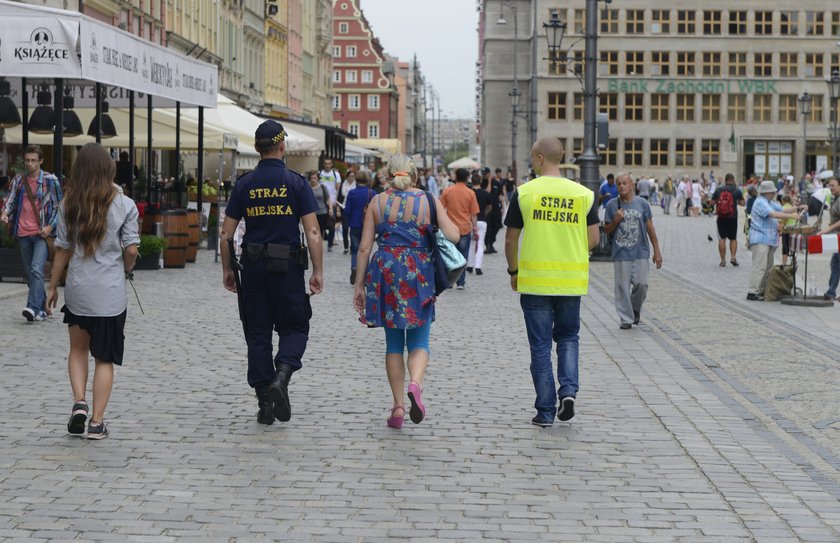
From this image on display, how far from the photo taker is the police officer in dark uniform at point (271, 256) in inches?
348

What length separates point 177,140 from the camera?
2567 centimetres

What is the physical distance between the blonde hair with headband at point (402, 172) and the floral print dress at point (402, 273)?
0.06 m

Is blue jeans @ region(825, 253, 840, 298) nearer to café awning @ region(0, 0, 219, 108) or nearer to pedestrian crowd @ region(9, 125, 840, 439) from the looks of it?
café awning @ region(0, 0, 219, 108)

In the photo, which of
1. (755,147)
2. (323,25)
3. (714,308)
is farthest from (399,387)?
(755,147)

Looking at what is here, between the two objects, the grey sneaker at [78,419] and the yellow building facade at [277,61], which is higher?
the yellow building facade at [277,61]

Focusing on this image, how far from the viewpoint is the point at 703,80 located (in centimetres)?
10956

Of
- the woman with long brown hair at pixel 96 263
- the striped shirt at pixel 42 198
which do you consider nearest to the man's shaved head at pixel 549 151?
the woman with long brown hair at pixel 96 263

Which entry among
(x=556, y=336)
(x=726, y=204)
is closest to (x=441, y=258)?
(x=556, y=336)

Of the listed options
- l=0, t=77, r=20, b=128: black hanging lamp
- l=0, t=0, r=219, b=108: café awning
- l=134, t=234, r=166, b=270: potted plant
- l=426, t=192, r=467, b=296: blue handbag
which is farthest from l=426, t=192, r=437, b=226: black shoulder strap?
l=134, t=234, r=166, b=270: potted plant

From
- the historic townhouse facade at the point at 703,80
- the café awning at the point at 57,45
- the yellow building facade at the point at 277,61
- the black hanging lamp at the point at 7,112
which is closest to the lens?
the café awning at the point at 57,45

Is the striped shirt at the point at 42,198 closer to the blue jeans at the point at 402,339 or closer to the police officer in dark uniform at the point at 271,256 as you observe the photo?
the police officer in dark uniform at the point at 271,256

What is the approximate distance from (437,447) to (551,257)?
62.4 inches

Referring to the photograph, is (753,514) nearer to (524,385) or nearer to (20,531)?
(20,531)

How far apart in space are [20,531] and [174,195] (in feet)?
74.4
